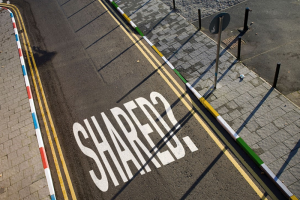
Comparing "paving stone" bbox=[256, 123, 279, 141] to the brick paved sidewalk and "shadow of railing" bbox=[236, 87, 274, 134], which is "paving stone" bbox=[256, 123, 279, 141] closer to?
"shadow of railing" bbox=[236, 87, 274, 134]

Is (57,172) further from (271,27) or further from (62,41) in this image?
(271,27)

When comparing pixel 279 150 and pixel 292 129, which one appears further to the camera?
pixel 292 129

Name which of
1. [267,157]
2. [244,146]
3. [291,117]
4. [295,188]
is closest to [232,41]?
[291,117]

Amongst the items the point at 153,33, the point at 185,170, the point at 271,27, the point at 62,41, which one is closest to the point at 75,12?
the point at 62,41

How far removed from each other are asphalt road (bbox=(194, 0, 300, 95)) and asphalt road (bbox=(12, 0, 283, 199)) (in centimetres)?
305

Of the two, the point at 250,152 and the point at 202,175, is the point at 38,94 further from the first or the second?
the point at 250,152

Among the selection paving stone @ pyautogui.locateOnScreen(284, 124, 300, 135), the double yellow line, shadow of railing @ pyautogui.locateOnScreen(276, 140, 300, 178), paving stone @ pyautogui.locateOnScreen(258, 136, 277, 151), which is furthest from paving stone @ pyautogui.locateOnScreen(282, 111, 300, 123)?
the double yellow line

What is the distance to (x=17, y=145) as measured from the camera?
30.2 ft

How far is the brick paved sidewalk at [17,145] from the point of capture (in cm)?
802

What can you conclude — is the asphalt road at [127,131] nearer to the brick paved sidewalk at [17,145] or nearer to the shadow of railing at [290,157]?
the shadow of railing at [290,157]

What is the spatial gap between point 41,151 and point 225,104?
6.47 meters

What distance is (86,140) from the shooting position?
8.92 m

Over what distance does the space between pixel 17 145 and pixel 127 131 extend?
3941mm

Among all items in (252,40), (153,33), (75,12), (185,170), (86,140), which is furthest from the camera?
(75,12)
